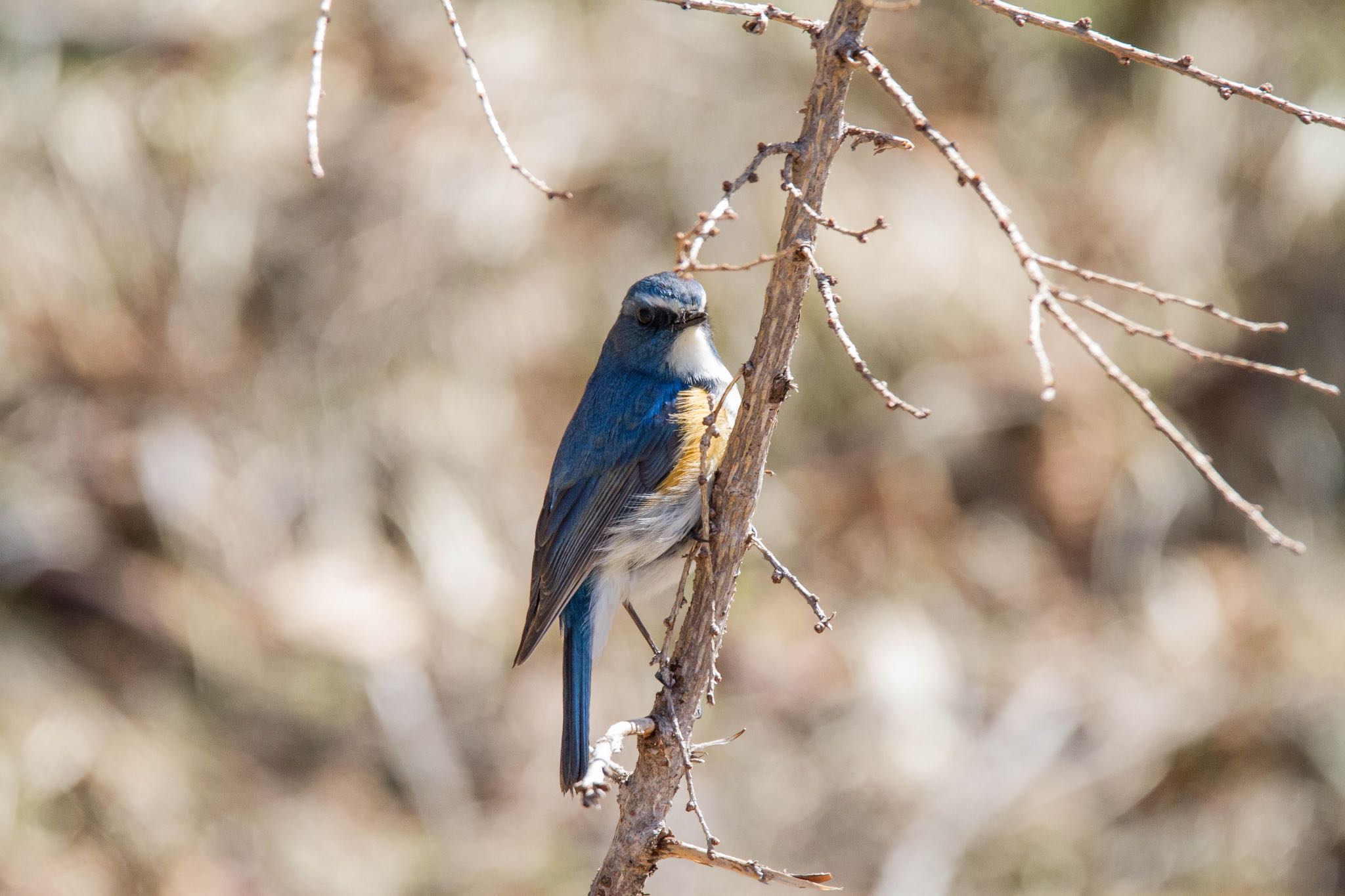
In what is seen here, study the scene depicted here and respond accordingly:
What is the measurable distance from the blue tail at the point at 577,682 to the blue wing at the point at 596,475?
6cm

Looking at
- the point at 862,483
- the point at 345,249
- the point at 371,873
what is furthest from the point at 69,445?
the point at 862,483

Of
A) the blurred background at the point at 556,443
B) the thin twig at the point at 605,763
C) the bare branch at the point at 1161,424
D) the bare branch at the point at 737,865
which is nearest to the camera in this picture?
the bare branch at the point at 1161,424

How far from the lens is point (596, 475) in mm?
3430

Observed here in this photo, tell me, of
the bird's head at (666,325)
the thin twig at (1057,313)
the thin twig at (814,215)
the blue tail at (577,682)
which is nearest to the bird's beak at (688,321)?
the bird's head at (666,325)

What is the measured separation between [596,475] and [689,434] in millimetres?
318

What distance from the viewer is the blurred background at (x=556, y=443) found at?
18.3 feet

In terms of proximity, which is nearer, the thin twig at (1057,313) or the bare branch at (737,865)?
the thin twig at (1057,313)

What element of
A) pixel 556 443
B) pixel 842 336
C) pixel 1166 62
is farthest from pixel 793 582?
pixel 556 443

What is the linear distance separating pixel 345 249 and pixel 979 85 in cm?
376

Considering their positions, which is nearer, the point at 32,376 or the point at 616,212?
the point at 32,376

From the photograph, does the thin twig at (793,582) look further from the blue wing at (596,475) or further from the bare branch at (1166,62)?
the bare branch at (1166,62)

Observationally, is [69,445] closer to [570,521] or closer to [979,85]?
[570,521]

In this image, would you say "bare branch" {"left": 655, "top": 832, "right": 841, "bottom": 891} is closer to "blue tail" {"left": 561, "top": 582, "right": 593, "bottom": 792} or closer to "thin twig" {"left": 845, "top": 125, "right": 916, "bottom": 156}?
"blue tail" {"left": 561, "top": 582, "right": 593, "bottom": 792}

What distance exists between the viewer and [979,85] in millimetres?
Result: 7012
